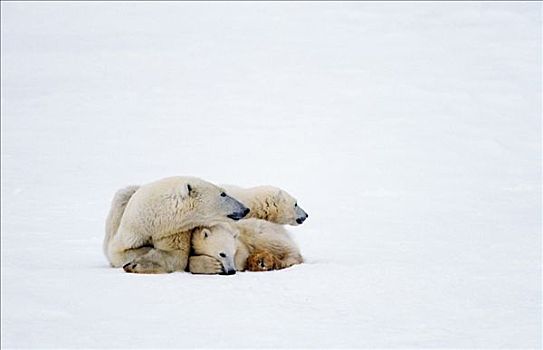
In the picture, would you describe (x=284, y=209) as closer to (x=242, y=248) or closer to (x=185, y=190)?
(x=242, y=248)

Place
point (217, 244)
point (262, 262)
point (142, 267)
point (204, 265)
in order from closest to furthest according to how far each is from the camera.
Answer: point (142, 267) < point (204, 265) < point (217, 244) < point (262, 262)

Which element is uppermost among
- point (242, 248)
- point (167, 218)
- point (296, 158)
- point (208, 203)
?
point (296, 158)

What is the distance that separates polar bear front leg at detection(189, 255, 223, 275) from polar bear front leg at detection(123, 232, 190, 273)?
0.23ft

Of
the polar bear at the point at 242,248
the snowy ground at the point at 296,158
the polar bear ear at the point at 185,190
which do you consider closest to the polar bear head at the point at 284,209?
the polar bear at the point at 242,248

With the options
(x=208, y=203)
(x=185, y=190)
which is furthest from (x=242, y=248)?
(x=185, y=190)

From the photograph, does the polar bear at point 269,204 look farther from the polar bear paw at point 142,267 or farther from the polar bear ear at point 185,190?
the polar bear paw at point 142,267

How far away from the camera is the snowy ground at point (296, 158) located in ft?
16.6

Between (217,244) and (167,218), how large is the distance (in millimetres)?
387

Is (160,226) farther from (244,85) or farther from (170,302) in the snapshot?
(244,85)

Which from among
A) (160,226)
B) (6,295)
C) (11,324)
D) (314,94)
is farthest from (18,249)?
A: (314,94)

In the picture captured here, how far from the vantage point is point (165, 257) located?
6.54m

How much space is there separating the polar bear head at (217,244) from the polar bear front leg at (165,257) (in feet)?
0.24

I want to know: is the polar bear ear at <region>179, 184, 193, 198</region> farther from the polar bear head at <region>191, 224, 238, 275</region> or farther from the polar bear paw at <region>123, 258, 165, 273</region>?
the polar bear paw at <region>123, 258, 165, 273</region>

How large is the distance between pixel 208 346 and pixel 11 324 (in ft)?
3.13
